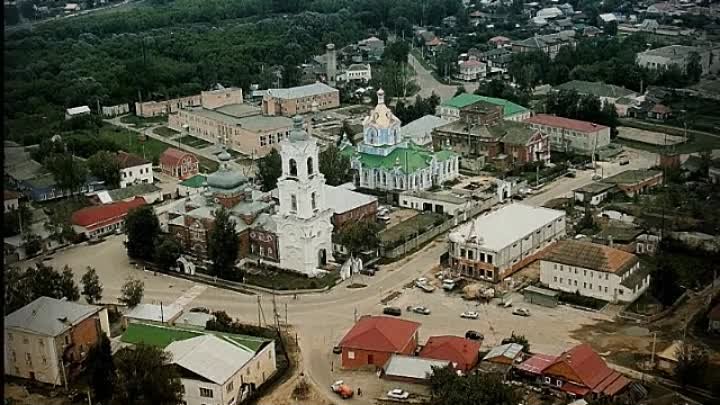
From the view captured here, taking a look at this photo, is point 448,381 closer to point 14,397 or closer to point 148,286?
point 14,397

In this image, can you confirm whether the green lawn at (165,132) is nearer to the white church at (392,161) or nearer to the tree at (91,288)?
the white church at (392,161)

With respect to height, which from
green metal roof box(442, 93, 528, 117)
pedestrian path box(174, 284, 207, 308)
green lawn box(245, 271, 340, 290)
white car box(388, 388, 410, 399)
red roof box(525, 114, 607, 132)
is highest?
green metal roof box(442, 93, 528, 117)

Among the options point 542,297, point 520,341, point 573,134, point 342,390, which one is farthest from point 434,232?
point 573,134

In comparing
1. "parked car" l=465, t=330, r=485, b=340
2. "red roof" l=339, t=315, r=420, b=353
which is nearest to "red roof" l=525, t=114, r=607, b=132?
"parked car" l=465, t=330, r=485, b=340

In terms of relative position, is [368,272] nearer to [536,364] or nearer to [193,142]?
[536,364]

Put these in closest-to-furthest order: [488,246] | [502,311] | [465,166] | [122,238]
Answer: [502,311] < [488,246] < [122,238] < [465,166]

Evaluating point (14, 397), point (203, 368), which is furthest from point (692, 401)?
point (14, 397)

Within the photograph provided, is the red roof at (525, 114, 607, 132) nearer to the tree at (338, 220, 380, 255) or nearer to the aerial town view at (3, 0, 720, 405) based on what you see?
the aerial town view at (3, 0, 720, 405)
